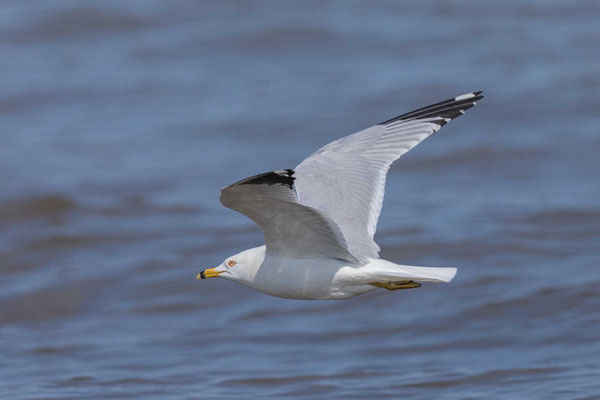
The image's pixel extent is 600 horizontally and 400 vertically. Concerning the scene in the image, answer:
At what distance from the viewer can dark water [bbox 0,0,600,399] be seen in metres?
7.37

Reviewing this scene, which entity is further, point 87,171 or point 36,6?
point 36,6

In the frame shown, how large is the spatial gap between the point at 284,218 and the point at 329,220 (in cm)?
20

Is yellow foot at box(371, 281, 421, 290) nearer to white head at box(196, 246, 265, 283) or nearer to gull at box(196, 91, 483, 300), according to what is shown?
gull at box(196, 91, 483, 300)

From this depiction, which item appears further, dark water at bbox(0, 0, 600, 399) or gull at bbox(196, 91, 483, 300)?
dark water at bbox(0, 0, 600, 399)

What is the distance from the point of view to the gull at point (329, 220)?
4484 mm

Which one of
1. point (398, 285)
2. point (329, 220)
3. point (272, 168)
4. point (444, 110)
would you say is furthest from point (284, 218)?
point (272, 168)

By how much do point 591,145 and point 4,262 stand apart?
6015 millimetres

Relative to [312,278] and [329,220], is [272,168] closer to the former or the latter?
[312,278]

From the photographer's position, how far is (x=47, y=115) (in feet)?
42.4

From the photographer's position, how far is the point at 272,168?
10469mm

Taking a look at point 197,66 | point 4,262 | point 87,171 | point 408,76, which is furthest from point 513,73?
point 4,262

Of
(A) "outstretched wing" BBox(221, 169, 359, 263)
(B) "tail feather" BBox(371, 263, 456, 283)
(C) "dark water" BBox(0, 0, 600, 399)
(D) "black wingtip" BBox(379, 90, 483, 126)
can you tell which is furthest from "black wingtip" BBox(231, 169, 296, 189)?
(C) "dark water" BBox(0, 0, 600, 399)

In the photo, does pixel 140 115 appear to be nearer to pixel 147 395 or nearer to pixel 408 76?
pixel 408 76

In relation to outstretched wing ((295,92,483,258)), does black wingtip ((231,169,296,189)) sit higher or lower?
lower
